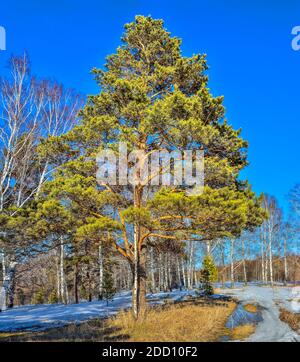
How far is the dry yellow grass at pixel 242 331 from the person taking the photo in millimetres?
9197

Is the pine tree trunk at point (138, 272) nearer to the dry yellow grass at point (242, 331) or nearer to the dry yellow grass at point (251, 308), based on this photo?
the dry yellow grass at point (242, 331)

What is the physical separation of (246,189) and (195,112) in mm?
3359

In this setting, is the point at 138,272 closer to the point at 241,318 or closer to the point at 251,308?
the point at 241,318

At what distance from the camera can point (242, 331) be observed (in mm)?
9961

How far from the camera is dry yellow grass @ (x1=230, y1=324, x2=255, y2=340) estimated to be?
920 cm

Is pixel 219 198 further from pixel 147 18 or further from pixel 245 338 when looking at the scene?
pixel 147 18
